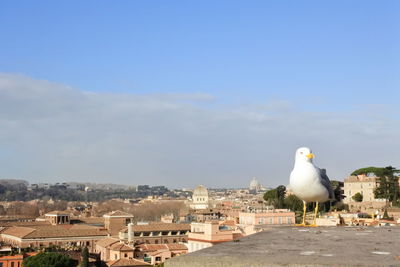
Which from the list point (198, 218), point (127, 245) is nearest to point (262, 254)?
point (127, 245)

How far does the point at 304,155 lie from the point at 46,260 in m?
33.4

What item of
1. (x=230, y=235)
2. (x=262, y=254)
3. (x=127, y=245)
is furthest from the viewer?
(x=127, y=245)

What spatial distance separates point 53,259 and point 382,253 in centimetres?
3834

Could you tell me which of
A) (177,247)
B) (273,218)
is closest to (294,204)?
(273,218)

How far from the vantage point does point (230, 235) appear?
37.0m

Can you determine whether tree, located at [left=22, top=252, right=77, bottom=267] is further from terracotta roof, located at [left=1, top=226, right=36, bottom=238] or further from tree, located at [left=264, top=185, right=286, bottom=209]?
tree, located at [left=264, top=185, right=286, bottom=209]

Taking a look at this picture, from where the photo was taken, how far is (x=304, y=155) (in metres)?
8.43

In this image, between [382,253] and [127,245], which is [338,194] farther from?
[127,245]

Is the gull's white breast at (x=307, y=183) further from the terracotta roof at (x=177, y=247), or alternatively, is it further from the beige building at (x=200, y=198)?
the beige building at (x=200, y=198)

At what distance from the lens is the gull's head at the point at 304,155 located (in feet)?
27.5

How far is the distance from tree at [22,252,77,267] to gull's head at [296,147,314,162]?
3281 centimetres

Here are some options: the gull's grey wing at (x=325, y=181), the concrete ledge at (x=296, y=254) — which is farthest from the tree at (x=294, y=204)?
the concrete ledge at (x=296, y=254)

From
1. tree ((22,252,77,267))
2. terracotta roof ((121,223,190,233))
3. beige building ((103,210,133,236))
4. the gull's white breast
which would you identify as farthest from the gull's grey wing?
beige building ((103,210,133,236))

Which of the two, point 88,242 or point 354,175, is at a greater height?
point 354,175
